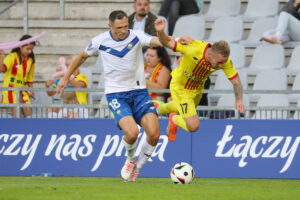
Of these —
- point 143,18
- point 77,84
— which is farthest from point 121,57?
point 143,18

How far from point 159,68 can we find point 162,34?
3.79 meters

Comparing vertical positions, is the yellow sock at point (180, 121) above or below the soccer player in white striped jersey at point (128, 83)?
below

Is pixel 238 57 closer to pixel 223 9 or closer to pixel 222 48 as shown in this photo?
pixel 223 9

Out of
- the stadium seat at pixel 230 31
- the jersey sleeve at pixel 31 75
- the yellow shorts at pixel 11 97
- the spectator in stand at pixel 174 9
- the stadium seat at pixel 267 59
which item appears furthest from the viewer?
the spectator in stand at pixel 174 9

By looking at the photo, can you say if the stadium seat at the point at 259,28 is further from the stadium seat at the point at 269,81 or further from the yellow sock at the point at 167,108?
the yellow sock at the point at 167,108

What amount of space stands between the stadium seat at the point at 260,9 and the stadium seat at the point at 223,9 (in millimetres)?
205

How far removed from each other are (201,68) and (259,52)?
4262 millimetres

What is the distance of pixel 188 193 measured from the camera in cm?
1172

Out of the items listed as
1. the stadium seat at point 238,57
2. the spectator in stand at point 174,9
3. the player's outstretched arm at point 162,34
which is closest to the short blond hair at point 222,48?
the player's outstretched arm at point 162,34

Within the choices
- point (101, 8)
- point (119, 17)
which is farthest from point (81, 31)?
point (119, 17)

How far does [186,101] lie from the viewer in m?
15.0

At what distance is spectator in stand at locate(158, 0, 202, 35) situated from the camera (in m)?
19.1

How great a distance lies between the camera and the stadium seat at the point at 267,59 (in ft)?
59.6

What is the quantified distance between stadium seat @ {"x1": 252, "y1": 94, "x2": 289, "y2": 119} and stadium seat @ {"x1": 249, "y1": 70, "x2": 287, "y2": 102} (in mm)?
259
